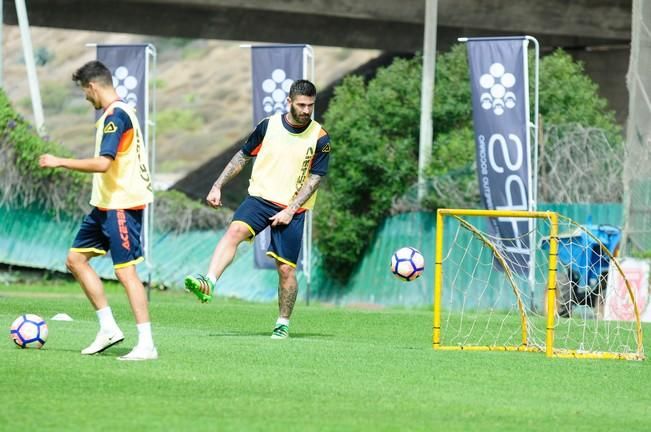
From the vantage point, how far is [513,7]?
40625 millimetres

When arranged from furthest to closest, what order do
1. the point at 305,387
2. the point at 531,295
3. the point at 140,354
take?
1. the point at 531,295
2. the point at 140,354
3. the point at 305,387

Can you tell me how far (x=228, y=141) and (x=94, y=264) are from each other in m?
54.3

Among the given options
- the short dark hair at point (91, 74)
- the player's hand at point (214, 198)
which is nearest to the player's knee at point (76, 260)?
the short dark hair at point (91, 74)

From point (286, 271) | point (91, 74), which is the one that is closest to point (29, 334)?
point (91, 74)

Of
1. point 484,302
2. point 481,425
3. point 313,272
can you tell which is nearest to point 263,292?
point 313,272

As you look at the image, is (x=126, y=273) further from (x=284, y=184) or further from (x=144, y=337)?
(x=284, y=184)

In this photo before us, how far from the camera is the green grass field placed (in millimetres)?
7750

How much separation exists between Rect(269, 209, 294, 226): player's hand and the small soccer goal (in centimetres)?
139

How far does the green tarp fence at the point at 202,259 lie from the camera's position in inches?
1129

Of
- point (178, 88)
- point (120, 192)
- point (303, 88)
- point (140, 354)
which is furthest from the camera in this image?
point (178, 88)

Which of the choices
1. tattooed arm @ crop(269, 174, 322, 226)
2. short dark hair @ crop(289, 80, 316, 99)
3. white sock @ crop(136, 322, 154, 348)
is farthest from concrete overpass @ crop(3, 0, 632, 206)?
white sock @ crop(136, 322, 154, 348)

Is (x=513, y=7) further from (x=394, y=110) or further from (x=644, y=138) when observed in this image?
(x=644, y=138)

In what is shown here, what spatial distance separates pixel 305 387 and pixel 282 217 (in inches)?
155

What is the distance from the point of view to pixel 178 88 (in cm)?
9844
